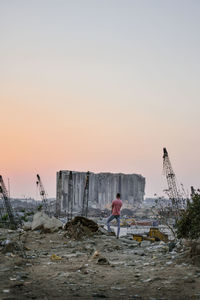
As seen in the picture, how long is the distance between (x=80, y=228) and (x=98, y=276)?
6.66 metres

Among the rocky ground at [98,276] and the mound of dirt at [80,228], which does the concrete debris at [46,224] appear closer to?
the mound of dirt at [80,228]

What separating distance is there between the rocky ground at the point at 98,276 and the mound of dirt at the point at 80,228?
2403 mm

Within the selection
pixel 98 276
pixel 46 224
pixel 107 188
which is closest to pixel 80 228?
pixel 46 224

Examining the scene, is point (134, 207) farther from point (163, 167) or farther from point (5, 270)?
point (5, 270)

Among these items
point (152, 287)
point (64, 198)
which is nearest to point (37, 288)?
point (152, 287)

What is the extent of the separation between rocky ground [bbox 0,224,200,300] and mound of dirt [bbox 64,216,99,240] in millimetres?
2403

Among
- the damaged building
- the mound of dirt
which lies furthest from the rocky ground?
the damaged building

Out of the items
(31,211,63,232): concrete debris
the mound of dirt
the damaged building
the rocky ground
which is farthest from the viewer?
the damaged building

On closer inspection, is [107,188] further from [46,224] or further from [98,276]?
[98,276]

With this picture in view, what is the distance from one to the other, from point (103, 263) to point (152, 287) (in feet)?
7.95

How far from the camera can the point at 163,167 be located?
51469 millimetres

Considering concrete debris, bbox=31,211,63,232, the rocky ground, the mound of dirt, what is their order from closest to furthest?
the rocky ground
the mound of dirt
concrete debris, bbox=31,211,63,232

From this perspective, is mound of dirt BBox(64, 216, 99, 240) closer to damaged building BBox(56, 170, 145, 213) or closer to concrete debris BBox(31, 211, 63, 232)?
concrete debris BBox(31, 211, 63, 232)

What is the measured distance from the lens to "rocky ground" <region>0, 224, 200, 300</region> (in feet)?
16.8
